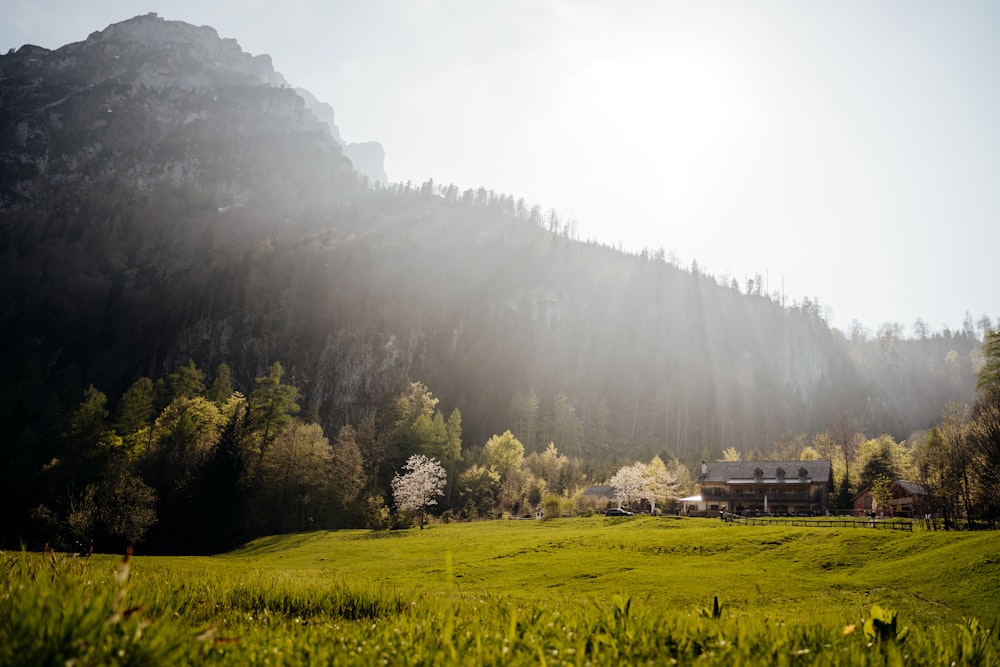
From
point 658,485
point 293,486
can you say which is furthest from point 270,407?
point 658,485

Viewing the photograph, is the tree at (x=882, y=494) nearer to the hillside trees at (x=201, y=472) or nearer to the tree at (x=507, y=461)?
the tree at (x=507, y=461)

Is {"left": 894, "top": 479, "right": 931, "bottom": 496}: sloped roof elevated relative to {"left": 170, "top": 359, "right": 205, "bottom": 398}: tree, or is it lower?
lower

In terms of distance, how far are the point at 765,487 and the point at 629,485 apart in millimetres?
28075

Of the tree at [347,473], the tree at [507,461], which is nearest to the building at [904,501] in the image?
the tree at [507,461]

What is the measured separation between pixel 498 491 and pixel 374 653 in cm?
9991

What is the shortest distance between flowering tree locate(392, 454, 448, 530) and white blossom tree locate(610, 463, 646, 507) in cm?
3493

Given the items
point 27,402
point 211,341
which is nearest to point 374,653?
point 27,402

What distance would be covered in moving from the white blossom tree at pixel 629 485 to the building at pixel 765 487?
12634 millimetres

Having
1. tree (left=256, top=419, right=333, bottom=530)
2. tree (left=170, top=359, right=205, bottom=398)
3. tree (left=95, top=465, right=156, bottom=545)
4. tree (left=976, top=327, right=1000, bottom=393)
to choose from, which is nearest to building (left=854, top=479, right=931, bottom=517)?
tree (left=976, top=327, right=1000, bottom=393)

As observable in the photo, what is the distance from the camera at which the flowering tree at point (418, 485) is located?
267 ft

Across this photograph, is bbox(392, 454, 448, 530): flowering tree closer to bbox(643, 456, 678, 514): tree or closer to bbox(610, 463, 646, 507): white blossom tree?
bbox(610, 463, 646, 507): white blossom tree

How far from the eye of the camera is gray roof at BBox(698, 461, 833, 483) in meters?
103

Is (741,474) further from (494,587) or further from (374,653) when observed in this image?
(374,653)

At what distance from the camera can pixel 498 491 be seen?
101062mm
